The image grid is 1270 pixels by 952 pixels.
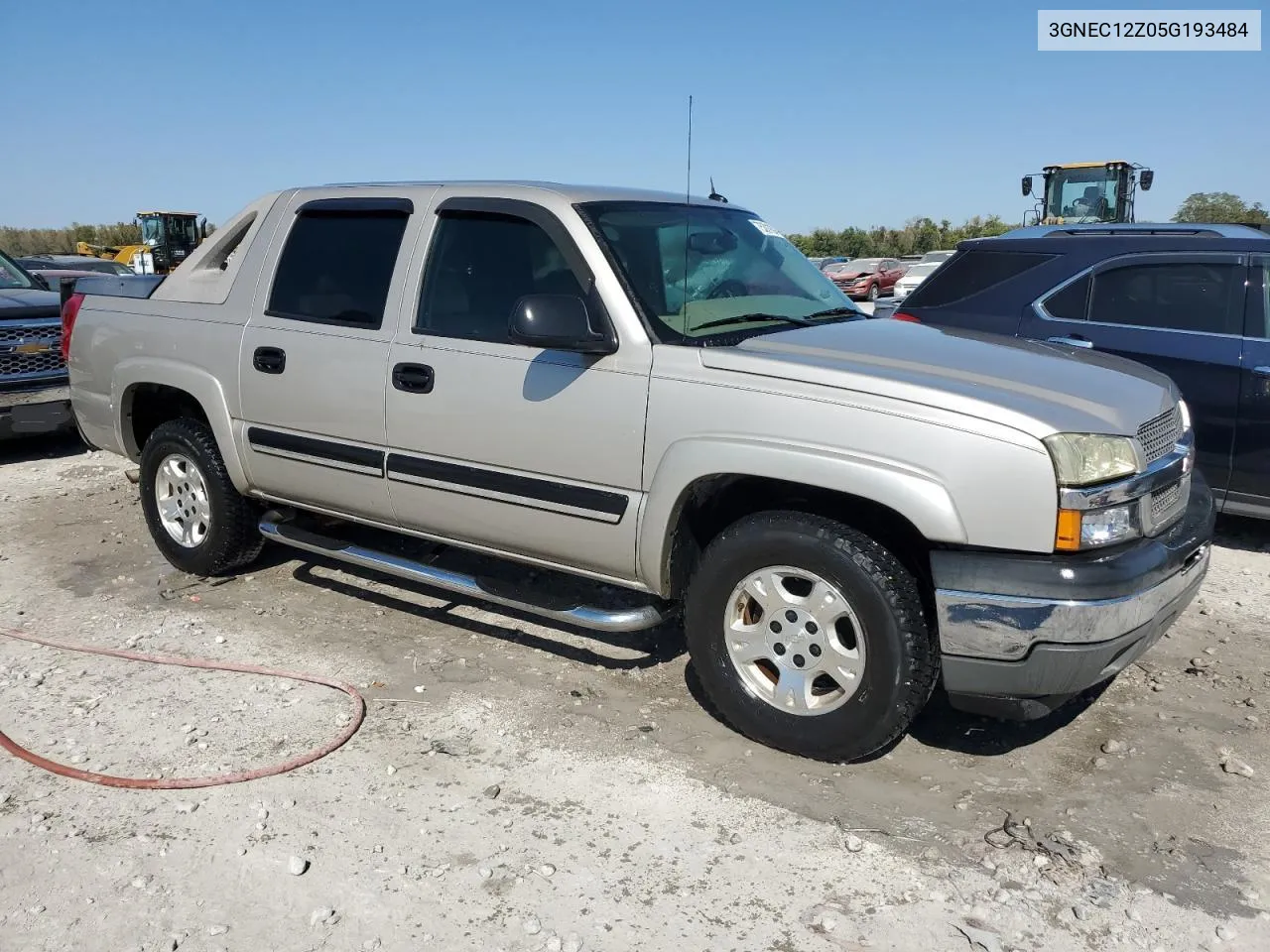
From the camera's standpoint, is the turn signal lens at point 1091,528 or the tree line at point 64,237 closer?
the turn signal lens at point 1091,528

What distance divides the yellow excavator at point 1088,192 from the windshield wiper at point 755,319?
19.7m

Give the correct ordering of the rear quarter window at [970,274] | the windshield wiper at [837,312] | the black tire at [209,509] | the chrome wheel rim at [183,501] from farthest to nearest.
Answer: the rear quarter window at [970,274]
the chrome wheel rim at [183,501]
the black tire at [209,509]
the windshield wiper at [837,312]

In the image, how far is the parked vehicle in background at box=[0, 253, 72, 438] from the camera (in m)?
8.09

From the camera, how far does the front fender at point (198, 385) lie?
496 cm

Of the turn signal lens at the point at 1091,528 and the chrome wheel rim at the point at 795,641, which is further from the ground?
the turn signal lens at the point at 1091,528

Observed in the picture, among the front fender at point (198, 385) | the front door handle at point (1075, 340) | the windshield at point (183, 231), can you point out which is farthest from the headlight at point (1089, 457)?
the windshield at point (183, 231)

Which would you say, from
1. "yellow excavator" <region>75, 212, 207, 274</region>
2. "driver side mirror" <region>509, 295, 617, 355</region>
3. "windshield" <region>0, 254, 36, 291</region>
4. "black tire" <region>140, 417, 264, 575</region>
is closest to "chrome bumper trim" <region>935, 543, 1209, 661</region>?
"driver side mirror" <region>509, 295, 617, 355</region>

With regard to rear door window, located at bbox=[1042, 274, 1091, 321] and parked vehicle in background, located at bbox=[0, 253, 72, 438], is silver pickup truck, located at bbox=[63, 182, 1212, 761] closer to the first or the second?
rear door window, located at bbox=[1042, 274, 1091, 321]

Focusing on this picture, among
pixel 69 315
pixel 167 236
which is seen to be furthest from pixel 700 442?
pixel 167 236

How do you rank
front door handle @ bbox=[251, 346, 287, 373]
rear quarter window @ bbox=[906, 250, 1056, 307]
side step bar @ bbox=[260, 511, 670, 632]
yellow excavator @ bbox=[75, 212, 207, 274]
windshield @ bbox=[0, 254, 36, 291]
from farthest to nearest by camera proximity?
yellow excavator @ bbox=[75, 212, 207, 274] → windshield @ bbox=[0, 254, 36, 291] → rear quarter window @ bbox=[906, 250, 1056, 307] → front door handle @ bbox=[251, 346, 287, 373] → side step bar @ bbox=[260, 511, 670, 632]

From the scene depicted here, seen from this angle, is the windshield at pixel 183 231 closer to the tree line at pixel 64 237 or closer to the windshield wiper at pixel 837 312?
the tree line at pixel 64 237

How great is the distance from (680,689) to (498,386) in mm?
1407

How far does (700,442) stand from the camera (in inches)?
139

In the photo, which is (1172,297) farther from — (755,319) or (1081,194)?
(1081,194)
